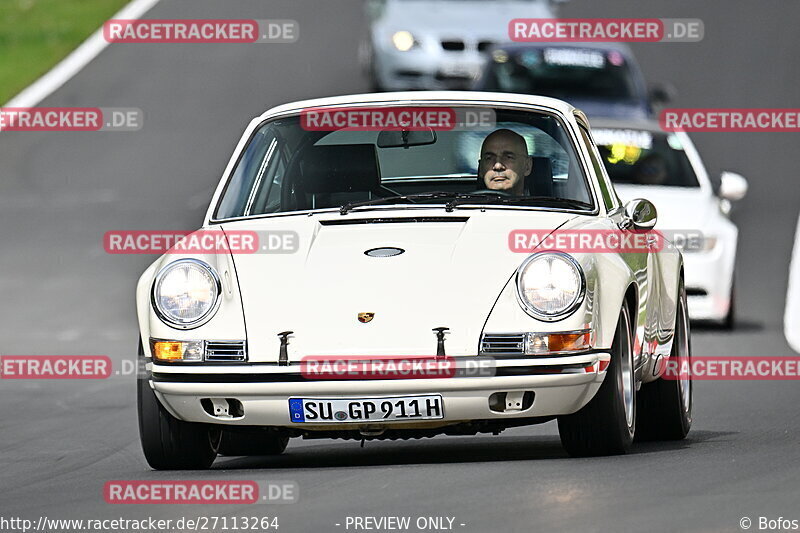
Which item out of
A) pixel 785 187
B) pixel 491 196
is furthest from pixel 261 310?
pixel 785 187

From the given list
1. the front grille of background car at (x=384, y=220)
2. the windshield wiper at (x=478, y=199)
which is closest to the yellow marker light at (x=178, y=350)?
the front grille of background car at (x=384, y=220)

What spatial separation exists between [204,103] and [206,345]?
68.9ft

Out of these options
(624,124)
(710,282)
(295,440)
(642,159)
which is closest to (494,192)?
(295,440)

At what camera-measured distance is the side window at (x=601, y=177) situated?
8.88 meters

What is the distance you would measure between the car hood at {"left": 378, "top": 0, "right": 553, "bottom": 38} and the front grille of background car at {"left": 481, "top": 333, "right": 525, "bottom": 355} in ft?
59.4

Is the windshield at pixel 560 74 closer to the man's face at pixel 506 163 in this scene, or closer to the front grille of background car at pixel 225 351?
the man's face at pixel 506 163

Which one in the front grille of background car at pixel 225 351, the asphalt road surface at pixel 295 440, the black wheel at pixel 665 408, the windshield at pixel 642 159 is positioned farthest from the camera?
the windshield at pixel 642 159

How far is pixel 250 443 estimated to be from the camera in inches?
346

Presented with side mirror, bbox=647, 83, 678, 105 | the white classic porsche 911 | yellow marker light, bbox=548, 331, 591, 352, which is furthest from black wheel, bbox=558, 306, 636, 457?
side mirror, bbox=647, 83, 678, 105

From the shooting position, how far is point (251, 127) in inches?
357

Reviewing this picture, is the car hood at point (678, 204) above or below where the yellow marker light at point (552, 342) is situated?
above

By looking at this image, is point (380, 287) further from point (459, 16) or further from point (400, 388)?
point (459, 16)

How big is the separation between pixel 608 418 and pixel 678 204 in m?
8.02

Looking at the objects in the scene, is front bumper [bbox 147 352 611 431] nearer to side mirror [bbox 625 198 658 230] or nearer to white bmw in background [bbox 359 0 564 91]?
side mirror [bbox 625 198 658 230]
